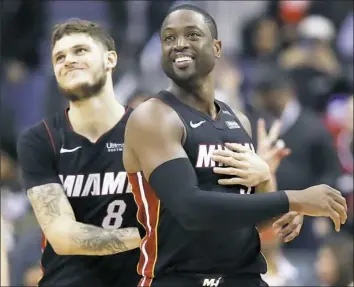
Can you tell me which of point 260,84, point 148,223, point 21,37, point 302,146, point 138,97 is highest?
point 21,37

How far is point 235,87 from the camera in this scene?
34.4 ft

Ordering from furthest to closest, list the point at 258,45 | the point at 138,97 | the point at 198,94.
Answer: the point at 258,45 < the point at 138,97 < the point at 198,94

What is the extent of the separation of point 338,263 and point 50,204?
2.83 meters

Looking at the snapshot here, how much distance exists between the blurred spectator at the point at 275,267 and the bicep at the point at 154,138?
3.00m

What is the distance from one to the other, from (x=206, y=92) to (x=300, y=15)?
26.7 feet

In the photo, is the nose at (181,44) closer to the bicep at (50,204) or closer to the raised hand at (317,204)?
the raised hand at (317,204)

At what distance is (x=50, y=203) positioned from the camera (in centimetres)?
524

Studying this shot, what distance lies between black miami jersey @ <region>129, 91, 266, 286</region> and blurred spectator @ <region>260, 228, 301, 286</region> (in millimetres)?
2760

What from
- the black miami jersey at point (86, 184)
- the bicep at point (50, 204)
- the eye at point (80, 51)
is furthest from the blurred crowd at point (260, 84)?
the eye at point (80, 51)

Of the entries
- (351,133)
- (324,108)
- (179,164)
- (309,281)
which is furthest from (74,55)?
(324,108)

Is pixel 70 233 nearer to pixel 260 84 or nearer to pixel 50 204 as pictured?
pixel 50 204

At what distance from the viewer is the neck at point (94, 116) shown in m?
5.46

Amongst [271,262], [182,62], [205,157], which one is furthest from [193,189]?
[271,262]

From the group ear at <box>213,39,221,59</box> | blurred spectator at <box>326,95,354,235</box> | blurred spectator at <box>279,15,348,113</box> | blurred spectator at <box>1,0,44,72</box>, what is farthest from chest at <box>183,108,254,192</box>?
blurred spectator at <box>1,0,44,72</box>
